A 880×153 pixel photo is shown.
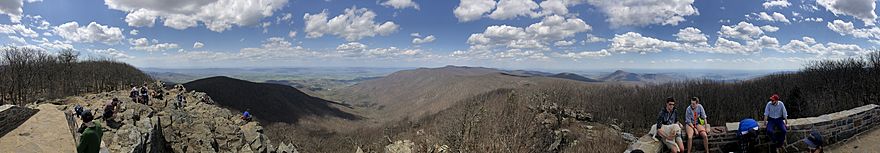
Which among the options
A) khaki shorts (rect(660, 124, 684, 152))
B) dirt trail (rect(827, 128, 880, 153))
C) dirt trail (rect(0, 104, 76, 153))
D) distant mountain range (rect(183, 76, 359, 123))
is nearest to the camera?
khaki shorts (rect(660, 124, 684, 152))

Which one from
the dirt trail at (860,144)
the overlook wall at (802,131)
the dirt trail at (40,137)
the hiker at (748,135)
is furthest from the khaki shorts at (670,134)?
the dirt trail at (40,137)

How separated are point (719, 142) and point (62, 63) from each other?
83247 mm

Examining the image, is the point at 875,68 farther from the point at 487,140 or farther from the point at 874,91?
the point at 487,140

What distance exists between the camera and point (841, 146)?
13.8 metres

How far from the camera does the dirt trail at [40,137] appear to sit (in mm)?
14731

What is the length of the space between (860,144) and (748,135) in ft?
15.6

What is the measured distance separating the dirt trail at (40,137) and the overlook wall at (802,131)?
1980 centimetres

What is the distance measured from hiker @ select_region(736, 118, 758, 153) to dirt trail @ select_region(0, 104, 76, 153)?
22.7 meters

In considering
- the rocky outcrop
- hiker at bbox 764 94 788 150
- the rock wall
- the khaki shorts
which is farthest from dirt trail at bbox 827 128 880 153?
the rock wall

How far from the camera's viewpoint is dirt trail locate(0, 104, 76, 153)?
14731 millimetres

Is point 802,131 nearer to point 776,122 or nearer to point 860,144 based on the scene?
point 776,122

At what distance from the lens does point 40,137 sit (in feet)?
53.3

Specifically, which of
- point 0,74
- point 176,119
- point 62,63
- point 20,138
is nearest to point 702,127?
point 20,138

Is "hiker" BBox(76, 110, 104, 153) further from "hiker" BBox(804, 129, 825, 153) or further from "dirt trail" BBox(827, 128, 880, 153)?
"dirt trail" BBox(827, 128, 880, 153)
